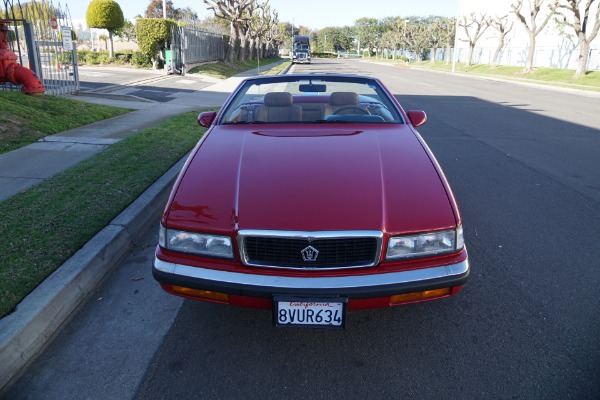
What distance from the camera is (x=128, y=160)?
595 centimetres

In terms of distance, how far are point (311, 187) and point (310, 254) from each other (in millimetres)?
437

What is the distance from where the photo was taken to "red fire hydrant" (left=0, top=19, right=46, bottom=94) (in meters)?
9.39

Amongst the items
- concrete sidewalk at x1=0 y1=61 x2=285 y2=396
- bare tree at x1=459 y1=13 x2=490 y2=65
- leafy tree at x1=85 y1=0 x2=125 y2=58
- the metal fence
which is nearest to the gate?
concrete sidewalk at x1=0 y1=61 x2=285 y2=396

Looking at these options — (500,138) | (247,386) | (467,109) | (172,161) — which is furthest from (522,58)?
(247,386)

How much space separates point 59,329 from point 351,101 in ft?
9.63

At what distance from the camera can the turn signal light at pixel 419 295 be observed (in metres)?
2.42

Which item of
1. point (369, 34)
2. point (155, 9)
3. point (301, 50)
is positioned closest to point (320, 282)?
point (301, 50)

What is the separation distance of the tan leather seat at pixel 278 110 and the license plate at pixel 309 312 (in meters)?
1.99

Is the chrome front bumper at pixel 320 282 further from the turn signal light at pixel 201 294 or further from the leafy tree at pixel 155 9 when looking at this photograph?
the leafy tree at pixel 155 9

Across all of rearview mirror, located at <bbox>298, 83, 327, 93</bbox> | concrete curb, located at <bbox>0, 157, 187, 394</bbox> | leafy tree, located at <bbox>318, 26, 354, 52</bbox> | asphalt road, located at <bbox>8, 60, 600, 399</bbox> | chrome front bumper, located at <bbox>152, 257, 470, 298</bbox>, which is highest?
leafy tree, located at <bbox>318, 26, 354, 52</bbox>

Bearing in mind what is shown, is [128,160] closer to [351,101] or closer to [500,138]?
[351,101]

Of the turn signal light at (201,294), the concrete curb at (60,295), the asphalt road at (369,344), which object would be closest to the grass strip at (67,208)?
the concrete curb at (60,295)

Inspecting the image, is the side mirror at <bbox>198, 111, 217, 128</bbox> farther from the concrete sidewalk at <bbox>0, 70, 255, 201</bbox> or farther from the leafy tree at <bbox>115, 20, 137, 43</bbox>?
the leafy tree at <bbox>115, 20, 137, 43</bbox>

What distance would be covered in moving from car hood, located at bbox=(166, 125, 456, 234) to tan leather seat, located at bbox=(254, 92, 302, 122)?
2.22 ft
